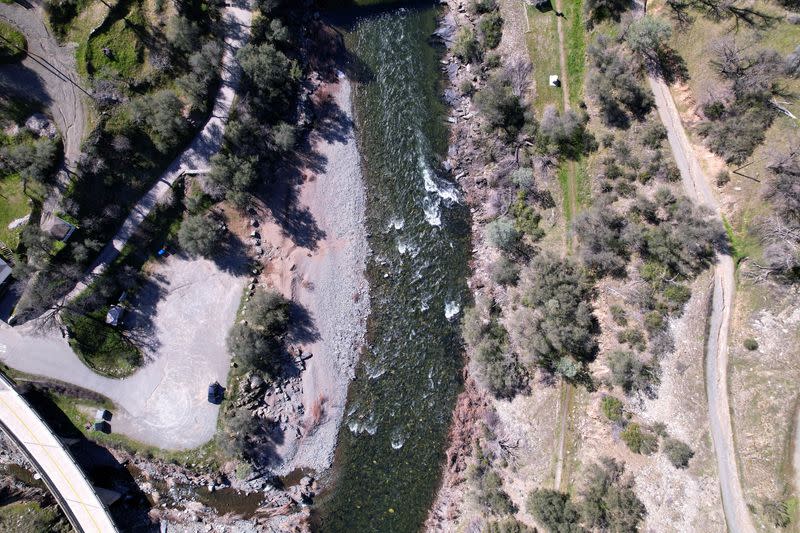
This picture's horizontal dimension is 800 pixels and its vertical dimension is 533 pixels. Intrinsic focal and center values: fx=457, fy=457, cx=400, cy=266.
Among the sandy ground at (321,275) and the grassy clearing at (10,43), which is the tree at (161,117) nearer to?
the sandy ground at (321,275)

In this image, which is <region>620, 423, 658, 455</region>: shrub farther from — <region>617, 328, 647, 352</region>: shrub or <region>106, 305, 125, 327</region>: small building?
<region>106, 305, 125, 327</region>: small building

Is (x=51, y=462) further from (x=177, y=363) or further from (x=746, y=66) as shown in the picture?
(x=746, y=66)

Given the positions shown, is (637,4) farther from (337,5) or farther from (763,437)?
(763,437)

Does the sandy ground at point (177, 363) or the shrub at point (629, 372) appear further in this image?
the sandy ground at point (177, 363)

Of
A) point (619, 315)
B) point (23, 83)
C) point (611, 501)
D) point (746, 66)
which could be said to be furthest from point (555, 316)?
point (23, 83)

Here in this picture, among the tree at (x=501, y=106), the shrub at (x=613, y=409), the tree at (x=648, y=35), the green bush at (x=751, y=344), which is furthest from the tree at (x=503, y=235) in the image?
the green bush at (x=751, y=344)

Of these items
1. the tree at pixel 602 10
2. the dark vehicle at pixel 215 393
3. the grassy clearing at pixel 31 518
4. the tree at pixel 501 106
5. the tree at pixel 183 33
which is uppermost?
the tree at pixel 183 33
